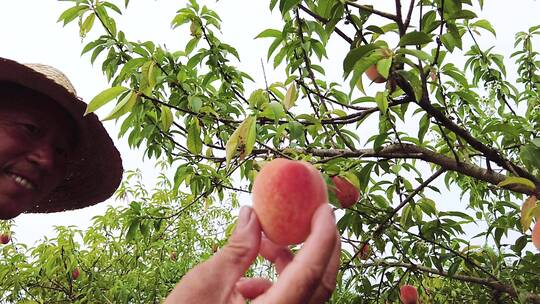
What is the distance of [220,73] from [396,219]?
114cm

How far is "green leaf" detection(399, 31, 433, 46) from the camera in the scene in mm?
1166

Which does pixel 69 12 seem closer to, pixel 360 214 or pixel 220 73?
pixel 220 73

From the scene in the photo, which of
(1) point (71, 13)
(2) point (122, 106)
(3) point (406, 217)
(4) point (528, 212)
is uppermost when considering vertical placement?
(1) point (71, 13)

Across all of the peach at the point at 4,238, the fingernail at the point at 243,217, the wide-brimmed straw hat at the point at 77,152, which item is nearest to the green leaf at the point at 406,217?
the wide-brimmed straw hat at the point at 77,152

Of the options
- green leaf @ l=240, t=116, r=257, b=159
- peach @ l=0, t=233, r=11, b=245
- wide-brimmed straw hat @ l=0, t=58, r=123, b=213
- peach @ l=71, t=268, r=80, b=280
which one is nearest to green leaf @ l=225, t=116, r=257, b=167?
green leaf @ l=240, t=116, r=257, b=159

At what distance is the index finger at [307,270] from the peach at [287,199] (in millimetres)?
117

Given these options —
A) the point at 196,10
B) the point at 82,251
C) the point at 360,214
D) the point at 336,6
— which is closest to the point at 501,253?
the point at 360,214

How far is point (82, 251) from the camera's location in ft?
12.9

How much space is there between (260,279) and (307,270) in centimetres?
11

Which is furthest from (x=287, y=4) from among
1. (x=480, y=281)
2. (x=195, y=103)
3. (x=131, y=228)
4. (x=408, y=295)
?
(x=408, y=295)

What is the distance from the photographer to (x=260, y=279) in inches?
28.4

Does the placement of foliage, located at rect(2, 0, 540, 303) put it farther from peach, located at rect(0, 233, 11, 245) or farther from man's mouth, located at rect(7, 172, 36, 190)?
peach, located at rect(0, 233, 11, 245)

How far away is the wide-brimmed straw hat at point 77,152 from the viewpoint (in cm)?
134

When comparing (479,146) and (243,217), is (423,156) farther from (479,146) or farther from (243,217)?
(243,217)
